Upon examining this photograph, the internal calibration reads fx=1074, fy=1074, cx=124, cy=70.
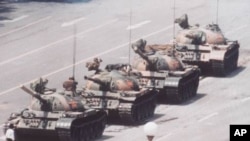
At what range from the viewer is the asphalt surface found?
57562 mm

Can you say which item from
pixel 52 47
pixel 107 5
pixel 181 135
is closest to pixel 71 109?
pixel 181 135

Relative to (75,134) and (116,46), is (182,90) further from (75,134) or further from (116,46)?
(116,46)

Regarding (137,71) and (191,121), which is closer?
(191,121)

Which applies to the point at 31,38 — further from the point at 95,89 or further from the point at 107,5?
the point at 95,89

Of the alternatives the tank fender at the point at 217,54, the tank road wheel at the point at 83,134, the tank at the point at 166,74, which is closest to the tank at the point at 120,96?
the tank road wheel at the point at 83,134

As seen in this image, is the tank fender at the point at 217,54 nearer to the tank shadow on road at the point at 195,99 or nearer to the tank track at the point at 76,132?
the tank shadow on road at the point at 195,99

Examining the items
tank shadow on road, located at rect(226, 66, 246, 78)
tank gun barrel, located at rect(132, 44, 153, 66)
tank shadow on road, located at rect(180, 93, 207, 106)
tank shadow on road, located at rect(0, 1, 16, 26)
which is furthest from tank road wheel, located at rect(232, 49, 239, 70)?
tank shadow on road, located at rect(0, 1, 16, 26)

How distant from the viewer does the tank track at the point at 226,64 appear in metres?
69.1

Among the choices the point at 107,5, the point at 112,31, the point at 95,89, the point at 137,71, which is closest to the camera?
the point at 95,89

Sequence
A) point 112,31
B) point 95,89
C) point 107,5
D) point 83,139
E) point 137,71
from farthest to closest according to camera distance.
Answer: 1. point 107,5
2. point 112,31
3. point 137,71
4. point 95,89
5. point 83,139

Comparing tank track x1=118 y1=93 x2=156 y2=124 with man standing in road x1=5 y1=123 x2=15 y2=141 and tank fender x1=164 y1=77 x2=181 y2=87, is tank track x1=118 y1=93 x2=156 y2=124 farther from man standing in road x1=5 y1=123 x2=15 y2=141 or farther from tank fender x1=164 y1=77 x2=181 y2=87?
man standing in road x1=5 y1=123 x2=15 y2=141

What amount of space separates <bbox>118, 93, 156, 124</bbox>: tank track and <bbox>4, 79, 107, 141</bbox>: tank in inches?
95.3

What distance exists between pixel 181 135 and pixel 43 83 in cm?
747

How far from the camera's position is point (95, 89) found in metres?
56.7
